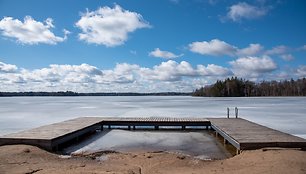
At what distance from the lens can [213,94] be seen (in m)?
81.9

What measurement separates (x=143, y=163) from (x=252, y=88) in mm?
83737

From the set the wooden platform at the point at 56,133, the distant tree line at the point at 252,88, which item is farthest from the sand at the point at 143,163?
the distant tree line at the point at 252,88

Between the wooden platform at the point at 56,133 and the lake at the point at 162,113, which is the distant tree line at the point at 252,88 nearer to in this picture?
the lake at the point at 162,113

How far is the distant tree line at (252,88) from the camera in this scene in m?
80.4

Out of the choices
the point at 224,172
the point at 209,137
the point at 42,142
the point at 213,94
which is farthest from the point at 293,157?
Result: the point at 213,94

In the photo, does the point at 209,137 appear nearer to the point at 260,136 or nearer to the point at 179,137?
the point at 179,137

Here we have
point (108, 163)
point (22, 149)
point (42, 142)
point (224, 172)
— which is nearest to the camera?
point (224, 172)

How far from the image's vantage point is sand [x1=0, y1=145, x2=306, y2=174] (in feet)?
17.4

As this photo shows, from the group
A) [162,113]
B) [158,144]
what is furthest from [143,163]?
[162,113]

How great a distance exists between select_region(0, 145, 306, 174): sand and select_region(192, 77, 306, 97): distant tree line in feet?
247

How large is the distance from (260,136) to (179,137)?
3.14 metres

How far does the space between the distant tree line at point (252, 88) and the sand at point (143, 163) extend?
75431mm

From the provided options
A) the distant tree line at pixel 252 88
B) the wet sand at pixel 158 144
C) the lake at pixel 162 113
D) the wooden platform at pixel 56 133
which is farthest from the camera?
the distant tree line at pixel 252 88

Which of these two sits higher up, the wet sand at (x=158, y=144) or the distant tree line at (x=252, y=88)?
the distant tree line at (x=252, y=88)
